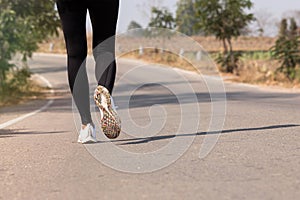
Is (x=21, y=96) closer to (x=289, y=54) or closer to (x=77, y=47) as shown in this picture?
(x=289, y=54)

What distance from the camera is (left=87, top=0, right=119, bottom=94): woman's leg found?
202 inches

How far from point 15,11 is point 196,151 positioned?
12.9 meters

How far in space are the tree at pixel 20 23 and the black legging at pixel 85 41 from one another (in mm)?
10672

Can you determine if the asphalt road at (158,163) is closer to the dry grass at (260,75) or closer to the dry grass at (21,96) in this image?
the dry grass at (21,96)

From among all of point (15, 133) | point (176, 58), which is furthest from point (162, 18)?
point (15, 133)

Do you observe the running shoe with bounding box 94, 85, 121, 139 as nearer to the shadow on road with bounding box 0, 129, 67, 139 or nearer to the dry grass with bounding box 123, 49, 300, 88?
the shadow on road with bounding box 0, 129, 67, 139

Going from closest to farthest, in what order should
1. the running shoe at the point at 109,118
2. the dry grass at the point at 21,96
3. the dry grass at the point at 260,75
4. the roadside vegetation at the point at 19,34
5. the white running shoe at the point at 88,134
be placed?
the running shoe at the point at 109,118 → the white running shoe at the point at 88,134 → the dry grass at the point at 21,96 → the roadside vegetation at the point at 19,34 → the dry grass at the point at 260,75

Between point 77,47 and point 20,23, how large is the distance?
12.6 m

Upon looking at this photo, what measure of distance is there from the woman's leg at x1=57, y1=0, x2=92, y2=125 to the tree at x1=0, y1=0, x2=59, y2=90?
10.7 meters

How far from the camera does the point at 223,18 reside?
27.8 metres

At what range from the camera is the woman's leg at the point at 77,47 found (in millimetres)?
5082

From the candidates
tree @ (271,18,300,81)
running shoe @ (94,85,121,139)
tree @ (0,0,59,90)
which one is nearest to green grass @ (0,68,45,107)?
tree @ (0,0,59,90)

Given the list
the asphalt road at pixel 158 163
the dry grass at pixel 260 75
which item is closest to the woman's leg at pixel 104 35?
the asphalt road at pixel 158 163

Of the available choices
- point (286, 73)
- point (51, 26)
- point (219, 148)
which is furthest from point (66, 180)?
point (286, 73)
